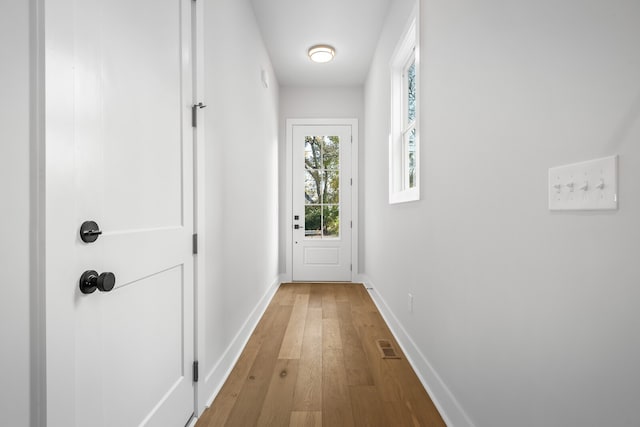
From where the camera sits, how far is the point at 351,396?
5.69ft

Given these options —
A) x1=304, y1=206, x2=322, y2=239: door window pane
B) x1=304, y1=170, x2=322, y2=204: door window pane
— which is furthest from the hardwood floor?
x1=304, y1=170, x2=322, y2=204: door window pane

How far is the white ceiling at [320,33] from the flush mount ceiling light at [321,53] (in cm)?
5

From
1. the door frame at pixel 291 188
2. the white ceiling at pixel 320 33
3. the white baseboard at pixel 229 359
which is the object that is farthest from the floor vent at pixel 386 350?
the white ceiling at pixel 320 33

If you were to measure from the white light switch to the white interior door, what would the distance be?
372 cm

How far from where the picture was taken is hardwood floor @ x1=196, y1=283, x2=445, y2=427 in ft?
5.11

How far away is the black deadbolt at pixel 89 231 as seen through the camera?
85 centimetres

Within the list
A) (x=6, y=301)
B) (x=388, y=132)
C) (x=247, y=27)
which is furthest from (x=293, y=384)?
(x=247, y=27)

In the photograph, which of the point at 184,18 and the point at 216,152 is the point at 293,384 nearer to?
the point at 216,152

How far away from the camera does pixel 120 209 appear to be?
103 cm

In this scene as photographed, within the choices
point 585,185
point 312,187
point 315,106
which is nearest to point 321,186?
point 312,187

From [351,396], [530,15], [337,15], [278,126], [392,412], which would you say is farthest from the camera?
[278,126]

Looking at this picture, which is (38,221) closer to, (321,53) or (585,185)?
(585,185)

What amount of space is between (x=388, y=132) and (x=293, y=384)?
7.36ft

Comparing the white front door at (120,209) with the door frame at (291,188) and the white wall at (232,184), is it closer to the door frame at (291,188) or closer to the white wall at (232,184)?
the white wall at (232,184)
